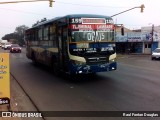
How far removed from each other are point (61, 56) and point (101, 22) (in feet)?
8.64

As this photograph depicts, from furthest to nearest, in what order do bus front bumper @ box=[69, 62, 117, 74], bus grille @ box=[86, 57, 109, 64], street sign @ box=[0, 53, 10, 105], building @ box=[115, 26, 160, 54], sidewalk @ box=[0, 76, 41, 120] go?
building @ box=[115, 26, 160, 54]
bus grille @ box=[86, 57, 109, 64]
bus front bumper @ box=[69, 62, 117, 74]
sidewalk @ box=[0, 76, 41, 120]
street sign @ box=[0, 53, 10, 105]

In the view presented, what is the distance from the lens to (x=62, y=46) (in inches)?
598

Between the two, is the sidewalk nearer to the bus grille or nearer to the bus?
the bus

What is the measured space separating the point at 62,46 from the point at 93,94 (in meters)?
4.49

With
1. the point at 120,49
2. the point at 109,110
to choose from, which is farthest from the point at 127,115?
the point at 120,49

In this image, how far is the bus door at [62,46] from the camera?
1475 cm

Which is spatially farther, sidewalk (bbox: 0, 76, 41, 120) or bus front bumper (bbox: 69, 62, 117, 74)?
bus front bumper (bbox: 69, 62, 117, 74)

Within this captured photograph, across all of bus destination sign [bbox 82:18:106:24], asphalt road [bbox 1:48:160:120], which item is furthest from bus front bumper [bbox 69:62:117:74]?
bus destination sign [bbox 82:18:106:24]

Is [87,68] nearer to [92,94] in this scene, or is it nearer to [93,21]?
[93,21]

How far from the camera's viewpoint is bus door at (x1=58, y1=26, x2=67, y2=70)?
14.7m

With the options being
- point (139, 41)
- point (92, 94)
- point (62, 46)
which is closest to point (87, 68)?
point (62, 46)

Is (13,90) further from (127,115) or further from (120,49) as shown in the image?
(120,49)

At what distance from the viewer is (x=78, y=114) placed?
28.1ft

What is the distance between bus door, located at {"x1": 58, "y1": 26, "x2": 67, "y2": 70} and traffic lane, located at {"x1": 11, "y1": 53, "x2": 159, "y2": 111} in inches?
33.1
